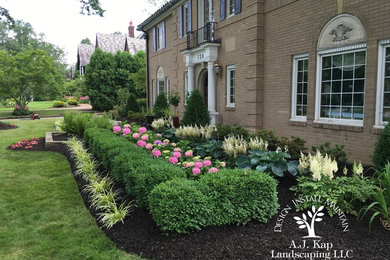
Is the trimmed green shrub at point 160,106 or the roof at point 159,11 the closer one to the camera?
the trimmed green shrub at point 160,106

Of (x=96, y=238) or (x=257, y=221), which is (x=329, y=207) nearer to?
(x=257, y=221)

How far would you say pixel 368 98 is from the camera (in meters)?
6.45

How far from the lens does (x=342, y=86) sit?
282 inches

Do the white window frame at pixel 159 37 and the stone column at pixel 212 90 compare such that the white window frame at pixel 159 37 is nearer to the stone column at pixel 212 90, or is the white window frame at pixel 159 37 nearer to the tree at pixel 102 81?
the stone column at pixel 212 90

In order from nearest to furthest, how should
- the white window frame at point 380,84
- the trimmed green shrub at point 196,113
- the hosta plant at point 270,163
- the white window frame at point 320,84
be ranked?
the hosta plant at point 270,163 < the white window frame at point 380,84 < the white window frame at point 320,84 < the trimmed green shrub at point 196,113

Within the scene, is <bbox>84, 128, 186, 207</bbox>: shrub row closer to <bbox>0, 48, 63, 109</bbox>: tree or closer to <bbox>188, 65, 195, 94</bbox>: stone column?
<bbox>188, 65, 195, 94</bbox>: stone column

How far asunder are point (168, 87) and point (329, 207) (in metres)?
15.0

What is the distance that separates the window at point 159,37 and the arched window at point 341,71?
12.0m

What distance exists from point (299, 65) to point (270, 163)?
4.25 m

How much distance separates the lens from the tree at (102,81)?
28.3m

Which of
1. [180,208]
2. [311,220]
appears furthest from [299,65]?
[180,208]

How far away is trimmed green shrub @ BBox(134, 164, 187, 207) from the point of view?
4.07 meters

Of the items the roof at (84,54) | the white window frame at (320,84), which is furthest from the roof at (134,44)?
the white window frame at (320,84)

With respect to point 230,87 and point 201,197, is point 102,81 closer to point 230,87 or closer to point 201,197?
point 230,87
